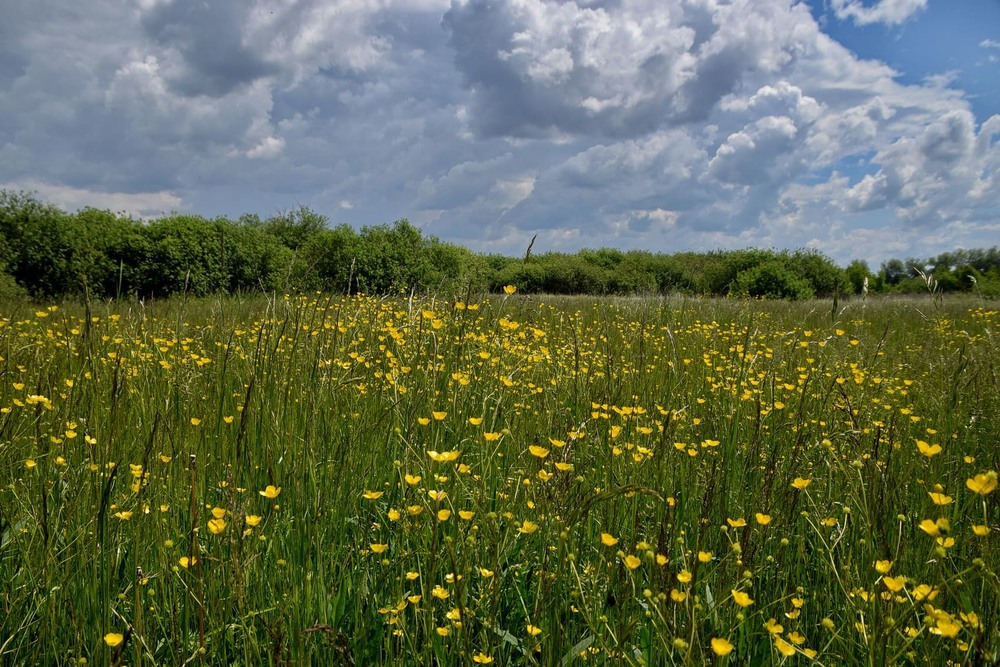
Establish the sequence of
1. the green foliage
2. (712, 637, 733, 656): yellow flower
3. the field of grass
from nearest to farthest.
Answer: (712, 637, 733, 656): yellow flower, the field of grass, the green foliage

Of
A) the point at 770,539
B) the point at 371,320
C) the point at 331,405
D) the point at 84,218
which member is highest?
the point at 84,218

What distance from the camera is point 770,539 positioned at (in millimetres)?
2125

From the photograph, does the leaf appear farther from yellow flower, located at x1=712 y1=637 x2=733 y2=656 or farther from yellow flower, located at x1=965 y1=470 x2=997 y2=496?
yellow flower, located at x1=965 y1=470 x2=997 y2=496

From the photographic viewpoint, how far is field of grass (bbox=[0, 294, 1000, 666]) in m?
1.32

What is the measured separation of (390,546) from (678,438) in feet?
5.03

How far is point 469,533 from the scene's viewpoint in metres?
1.64

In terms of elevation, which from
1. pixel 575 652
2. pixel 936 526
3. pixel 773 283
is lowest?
pixel 575 652

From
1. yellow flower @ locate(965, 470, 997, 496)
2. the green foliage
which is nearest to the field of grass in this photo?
yellow flower @ locate(965, 470, 997, 496)

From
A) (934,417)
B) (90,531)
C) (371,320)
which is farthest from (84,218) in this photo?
(934,417)

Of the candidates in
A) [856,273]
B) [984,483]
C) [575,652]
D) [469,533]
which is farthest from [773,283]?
[575,652]

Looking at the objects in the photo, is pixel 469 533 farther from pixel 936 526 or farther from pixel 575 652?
pixel 936 526

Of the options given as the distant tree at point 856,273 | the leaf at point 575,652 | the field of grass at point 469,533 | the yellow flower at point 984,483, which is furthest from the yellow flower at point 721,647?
the distant tree at point 856,273

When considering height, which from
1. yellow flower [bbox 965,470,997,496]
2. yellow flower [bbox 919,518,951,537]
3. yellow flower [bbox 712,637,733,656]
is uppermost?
yellow flower [bbox 965,470,997,496]

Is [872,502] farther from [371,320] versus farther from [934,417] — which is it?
[371,320]
